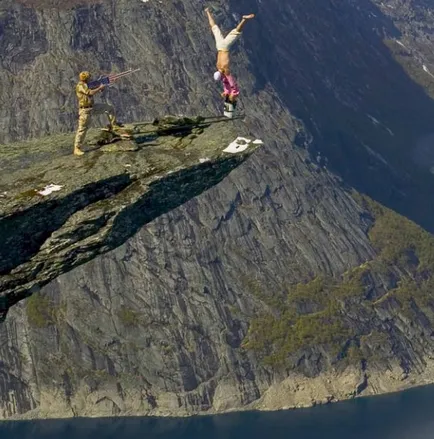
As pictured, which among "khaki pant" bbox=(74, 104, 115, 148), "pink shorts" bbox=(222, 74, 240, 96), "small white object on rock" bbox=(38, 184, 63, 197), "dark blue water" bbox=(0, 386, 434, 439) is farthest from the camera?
"dark blue water" bbox=(0, 386, 434, 439)

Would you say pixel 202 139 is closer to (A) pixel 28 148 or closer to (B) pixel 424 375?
(A) pixel 28 148

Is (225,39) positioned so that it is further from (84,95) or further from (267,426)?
(267,426)

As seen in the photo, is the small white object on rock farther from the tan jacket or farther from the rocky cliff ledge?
the tan jacket

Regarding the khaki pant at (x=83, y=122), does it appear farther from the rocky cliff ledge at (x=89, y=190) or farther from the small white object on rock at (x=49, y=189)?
the small white object on rock at (x=49, y=189)

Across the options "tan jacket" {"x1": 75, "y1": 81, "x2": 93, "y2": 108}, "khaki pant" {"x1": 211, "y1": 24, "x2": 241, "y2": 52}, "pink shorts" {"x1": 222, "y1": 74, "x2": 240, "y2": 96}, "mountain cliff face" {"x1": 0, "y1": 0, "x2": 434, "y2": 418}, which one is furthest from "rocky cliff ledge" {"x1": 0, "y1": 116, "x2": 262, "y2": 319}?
"mountain cliff face" {"x1": 0, "y1": 0, "x2": 434, "y2": 418}

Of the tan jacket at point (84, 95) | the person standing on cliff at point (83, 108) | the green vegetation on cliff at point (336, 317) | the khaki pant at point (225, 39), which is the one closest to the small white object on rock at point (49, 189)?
the person standing on cliff at point (83, 108)

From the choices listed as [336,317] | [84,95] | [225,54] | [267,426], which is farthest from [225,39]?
[336,317]
